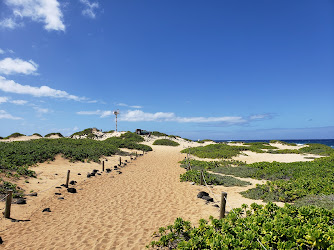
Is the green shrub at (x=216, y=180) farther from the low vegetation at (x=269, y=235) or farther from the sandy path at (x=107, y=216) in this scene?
the low vegetation at (x=269, y=235)

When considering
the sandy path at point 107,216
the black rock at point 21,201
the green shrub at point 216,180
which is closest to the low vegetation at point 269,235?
the sandy path at point 107,216

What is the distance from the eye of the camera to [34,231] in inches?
308

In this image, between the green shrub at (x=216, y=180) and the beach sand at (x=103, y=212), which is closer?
the beach sand at (x=103, y=212)

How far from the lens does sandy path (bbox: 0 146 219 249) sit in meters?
7.01

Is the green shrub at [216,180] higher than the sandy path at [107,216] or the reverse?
higher

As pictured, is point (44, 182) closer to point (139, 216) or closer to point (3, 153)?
point (3, 153)

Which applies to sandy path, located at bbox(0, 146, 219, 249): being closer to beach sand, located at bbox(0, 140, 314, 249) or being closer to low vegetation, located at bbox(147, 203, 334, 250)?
beach sand, located at bbox(0, 140, 314, 249)

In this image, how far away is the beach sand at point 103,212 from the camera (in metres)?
7.10

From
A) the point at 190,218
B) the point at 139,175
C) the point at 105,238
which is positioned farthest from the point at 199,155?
the point at 105,238

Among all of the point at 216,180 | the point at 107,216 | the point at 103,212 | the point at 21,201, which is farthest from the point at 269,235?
the point at 21,201

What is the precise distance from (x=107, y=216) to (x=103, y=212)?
630 millimetres

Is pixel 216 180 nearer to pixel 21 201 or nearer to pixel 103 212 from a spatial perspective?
pixel 103 212

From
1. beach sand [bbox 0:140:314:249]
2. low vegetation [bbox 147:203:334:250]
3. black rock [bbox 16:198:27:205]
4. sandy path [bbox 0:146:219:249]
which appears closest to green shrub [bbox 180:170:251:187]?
beach sand [bbox 0:140:314:249]

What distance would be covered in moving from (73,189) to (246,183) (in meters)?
12.5
